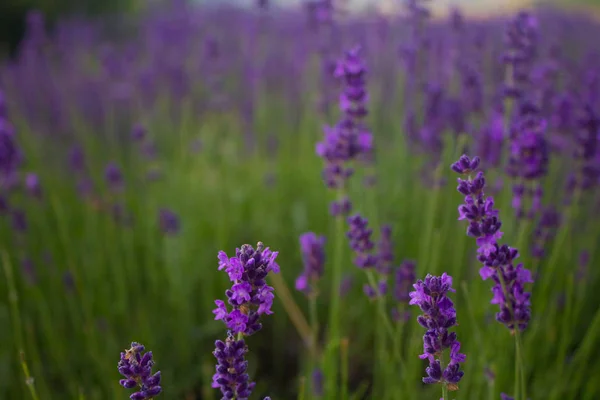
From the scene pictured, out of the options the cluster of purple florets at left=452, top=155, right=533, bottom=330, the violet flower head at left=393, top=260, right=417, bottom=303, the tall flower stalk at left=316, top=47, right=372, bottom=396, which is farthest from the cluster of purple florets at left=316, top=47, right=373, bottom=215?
the cluster of purple florets at left=452, top=155, right=533, bottom=330

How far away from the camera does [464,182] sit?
1.09 m

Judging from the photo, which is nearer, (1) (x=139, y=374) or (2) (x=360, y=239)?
(1) (x=139, y=374)

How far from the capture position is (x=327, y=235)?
3309mm

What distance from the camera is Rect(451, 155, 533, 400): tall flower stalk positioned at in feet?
3.57

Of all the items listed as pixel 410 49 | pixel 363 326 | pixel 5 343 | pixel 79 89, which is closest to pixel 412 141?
pixel 410 49

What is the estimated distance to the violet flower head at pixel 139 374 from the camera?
1013 mm

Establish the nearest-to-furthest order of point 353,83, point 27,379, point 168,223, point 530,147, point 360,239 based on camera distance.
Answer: point 27,379 < point 360,239 < point 530,147 < point 353,83 < point 168,223

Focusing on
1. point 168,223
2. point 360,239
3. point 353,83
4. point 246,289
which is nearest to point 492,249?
point 246,289

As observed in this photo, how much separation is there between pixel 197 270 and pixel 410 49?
4.90 ft

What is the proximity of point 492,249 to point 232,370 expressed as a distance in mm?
509

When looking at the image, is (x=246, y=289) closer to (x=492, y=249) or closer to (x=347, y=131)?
(x=492, y=249)

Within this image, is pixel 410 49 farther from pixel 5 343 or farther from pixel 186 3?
pixel 186 3

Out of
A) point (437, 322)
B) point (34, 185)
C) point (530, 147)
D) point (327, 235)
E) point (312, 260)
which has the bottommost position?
point (437, 322)

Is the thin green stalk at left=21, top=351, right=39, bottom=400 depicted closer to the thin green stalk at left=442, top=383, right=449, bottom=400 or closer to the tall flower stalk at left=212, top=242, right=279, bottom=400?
the tall flower stalk at left=212, top=242, right=279, bottom=400
